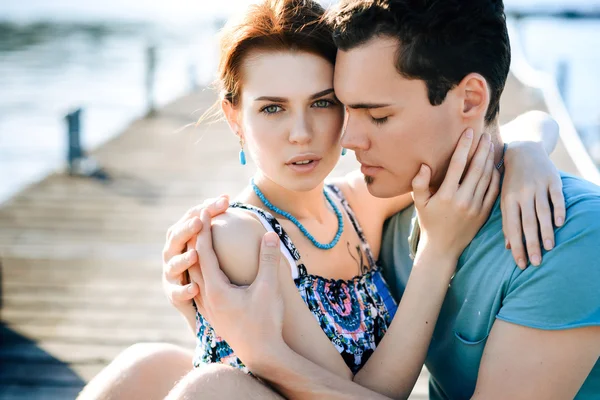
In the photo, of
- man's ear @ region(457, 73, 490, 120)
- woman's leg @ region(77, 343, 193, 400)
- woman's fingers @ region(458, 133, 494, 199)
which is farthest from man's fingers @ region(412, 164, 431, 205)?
woman's leg @ region(77, 343, 193, 400)

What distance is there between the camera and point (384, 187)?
A: 240 centimetres

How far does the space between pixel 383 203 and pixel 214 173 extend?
581 cm

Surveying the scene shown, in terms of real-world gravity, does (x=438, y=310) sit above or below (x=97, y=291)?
above

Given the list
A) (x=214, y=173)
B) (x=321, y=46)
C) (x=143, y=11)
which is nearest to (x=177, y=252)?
(x=321, y=46)

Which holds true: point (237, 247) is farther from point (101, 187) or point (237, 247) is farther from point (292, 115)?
point (101, 187)

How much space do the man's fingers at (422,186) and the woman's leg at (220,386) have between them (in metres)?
0.75

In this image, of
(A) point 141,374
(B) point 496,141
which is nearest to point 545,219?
(B) point 496,141

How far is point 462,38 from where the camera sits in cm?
220

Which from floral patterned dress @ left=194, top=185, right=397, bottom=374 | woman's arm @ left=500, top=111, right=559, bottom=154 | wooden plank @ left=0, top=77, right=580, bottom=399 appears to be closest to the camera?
floral patterned dress @ left=194, top=185, right=397, bottom=374

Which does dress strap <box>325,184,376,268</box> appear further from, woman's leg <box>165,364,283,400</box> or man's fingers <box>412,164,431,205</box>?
woman's leg <box>165,364,283,400</box>

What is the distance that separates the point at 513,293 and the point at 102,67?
20506mm

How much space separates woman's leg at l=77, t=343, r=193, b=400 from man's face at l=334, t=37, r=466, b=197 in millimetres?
1020

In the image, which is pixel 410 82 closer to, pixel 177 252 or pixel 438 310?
pixel 438 310

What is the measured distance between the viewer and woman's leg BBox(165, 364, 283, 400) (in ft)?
6.54
